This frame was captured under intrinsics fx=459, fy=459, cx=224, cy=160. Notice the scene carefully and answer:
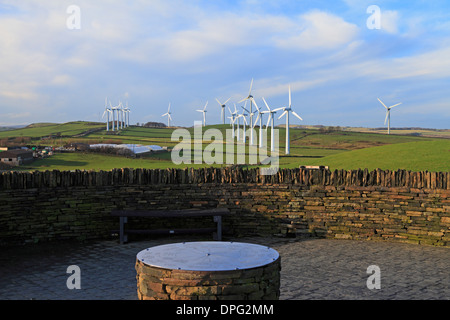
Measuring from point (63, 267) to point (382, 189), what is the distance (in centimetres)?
852

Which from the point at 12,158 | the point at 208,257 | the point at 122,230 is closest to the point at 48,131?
the point at 12,158

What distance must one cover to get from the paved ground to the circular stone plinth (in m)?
2.05

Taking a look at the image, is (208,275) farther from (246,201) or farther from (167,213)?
(246,201)

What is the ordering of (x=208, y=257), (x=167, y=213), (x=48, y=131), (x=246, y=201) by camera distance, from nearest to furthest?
(x=208, y=257) < (x=167, y=213) < (x=246, y=201) < (x=48, y=131)

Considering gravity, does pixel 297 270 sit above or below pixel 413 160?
below

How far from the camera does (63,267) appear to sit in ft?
32.4

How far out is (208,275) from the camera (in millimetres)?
5398

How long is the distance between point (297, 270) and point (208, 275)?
4.67 meters

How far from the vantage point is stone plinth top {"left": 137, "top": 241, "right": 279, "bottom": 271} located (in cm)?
561

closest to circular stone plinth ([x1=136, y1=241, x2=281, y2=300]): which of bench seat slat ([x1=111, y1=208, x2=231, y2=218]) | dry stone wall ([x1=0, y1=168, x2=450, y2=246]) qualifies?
bench seat slat ([x1=111, y1=208, x2=231, y2=218])

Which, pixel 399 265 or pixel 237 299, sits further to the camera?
pixel 399 265

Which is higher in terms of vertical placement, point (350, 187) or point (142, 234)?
point (350, 187)
